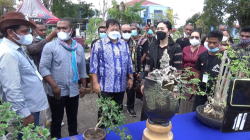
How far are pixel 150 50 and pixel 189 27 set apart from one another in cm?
250

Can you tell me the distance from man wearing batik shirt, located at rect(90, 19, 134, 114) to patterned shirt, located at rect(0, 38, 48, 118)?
30.2 inches

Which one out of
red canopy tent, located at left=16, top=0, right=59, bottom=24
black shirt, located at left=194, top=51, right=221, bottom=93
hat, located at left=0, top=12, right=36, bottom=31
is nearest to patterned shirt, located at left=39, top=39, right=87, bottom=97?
hat, located at left=0, top=12, right=36, bottom=31

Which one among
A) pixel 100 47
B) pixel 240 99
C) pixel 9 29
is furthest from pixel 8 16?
pixel 240 99

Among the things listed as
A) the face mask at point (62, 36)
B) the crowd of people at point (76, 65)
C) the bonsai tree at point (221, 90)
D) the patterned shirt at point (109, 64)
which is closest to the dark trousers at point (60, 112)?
the crowd of people at point (76, 65)

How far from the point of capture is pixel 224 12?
13.7 meters

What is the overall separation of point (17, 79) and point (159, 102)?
1.28 metres

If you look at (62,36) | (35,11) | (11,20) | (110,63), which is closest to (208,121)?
(110,63)

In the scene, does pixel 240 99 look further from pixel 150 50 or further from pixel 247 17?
pixel 247 17

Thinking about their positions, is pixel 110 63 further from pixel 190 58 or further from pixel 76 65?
pixel 190 58

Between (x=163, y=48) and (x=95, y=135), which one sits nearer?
(x=95, y=135)

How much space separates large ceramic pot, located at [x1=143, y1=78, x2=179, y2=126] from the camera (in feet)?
3.95

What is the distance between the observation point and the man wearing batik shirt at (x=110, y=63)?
2398mm

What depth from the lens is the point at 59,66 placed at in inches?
88.7

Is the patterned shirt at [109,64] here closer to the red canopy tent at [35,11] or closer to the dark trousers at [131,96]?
the dark trousers at [131,96]
